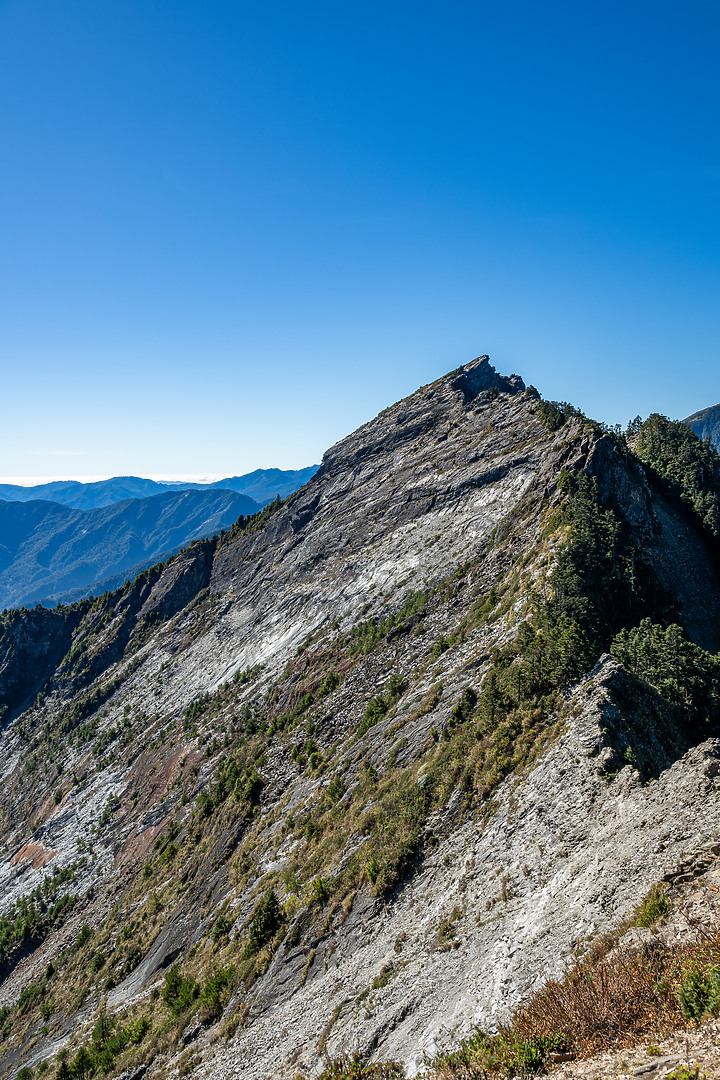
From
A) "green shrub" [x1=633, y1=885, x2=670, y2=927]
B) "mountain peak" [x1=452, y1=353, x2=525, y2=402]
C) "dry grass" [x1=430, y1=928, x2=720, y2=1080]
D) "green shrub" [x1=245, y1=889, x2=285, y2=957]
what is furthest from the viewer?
"mountain peak" [x1=452, y1=353, x2=525, y2=402]

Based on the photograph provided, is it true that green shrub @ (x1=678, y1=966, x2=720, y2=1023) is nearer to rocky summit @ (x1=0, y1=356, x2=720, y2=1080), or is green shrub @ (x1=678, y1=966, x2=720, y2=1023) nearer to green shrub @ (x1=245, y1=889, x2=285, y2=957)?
rocky summit @ (x1=0, y1=356, x2=720, y2=1080)

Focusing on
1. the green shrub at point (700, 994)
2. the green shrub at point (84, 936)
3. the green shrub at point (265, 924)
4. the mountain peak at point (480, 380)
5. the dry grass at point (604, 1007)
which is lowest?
the green shrub at point (84, 936)

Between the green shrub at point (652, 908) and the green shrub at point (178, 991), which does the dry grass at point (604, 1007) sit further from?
the green shrub at point (178, 991)

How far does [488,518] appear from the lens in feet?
146

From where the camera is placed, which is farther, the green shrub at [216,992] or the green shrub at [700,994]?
the green shrub at [216,992]

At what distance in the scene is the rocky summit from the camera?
14039 millimetres

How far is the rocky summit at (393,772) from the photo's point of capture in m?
14.0

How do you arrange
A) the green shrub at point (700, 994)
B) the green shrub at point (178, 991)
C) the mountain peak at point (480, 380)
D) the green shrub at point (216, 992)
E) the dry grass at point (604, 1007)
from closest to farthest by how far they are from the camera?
the green shrub at point (700, 994), the dry grass at point (604, 1007), the green shrub at point (216, 992), the green shrub at point (178, 991), the mountain peak at point (480, 380)

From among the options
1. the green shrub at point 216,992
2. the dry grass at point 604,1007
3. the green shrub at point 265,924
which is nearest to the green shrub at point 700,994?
the dry grass at point 604,1007

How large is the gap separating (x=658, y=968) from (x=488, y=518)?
37293 millimetres

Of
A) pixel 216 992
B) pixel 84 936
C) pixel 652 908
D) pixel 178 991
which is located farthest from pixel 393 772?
pixel 84 936

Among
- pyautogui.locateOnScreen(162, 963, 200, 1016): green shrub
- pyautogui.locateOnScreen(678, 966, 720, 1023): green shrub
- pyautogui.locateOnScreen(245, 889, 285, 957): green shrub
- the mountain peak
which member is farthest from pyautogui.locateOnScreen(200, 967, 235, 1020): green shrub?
the mountain peak

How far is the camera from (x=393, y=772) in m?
26.1

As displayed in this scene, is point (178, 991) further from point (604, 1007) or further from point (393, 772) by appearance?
point (604, 1007)
